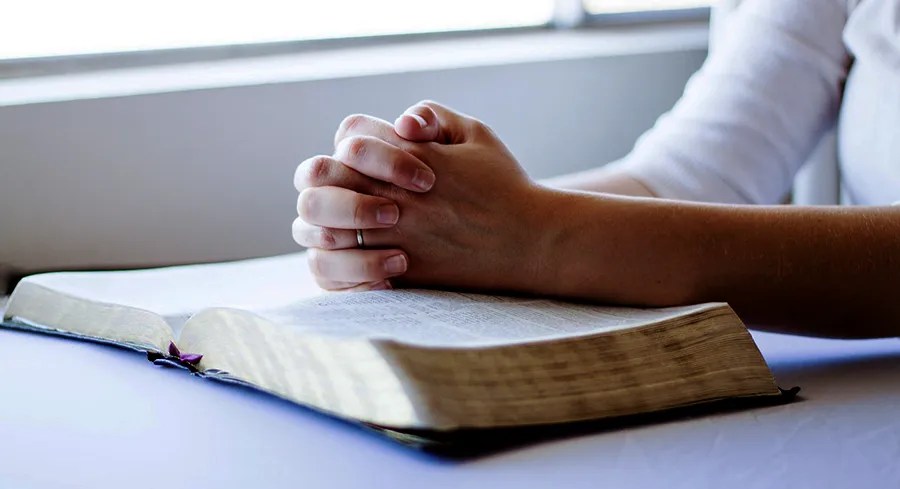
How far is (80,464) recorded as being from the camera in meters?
0.48

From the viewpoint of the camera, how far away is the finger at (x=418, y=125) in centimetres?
69

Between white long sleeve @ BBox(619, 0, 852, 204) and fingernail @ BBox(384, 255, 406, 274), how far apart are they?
0.40 meters

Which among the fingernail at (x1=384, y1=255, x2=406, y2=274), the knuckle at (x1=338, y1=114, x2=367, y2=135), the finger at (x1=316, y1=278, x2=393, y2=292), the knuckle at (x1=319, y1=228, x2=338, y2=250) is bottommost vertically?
the finger at (x1=316, y1=278, x2=393, y2=292)

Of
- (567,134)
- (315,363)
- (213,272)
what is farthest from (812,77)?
(315,363)

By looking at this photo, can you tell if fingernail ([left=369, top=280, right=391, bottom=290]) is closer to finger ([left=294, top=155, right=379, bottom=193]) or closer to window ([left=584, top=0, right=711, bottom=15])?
finger ([left=294, top=155, right=379, bottom=193])

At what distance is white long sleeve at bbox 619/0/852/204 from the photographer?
39.7 inches

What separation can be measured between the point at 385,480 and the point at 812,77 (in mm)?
750

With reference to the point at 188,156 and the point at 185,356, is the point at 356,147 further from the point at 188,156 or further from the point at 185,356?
the point at 188,156

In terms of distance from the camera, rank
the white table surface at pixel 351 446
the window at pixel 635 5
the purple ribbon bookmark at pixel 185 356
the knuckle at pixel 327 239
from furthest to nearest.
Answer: the window at pixel 635 5 → the knuckle at pixel 327 239 → the purple ribbon bookmark at pixel 185 356 → the white table surface at pixel 351 446

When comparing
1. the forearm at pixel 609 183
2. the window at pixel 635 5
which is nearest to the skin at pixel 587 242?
the forearm at pixel 609 183

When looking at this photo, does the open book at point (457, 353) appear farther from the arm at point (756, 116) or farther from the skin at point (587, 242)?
the arm at point (756, 116)

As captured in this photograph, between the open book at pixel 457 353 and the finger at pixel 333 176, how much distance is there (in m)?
0.09

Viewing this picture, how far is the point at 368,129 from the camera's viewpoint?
0.73m

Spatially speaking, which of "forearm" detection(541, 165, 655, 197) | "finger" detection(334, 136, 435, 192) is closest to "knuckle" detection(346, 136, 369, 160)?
"finger" detection(334, 136, 435, 192)
